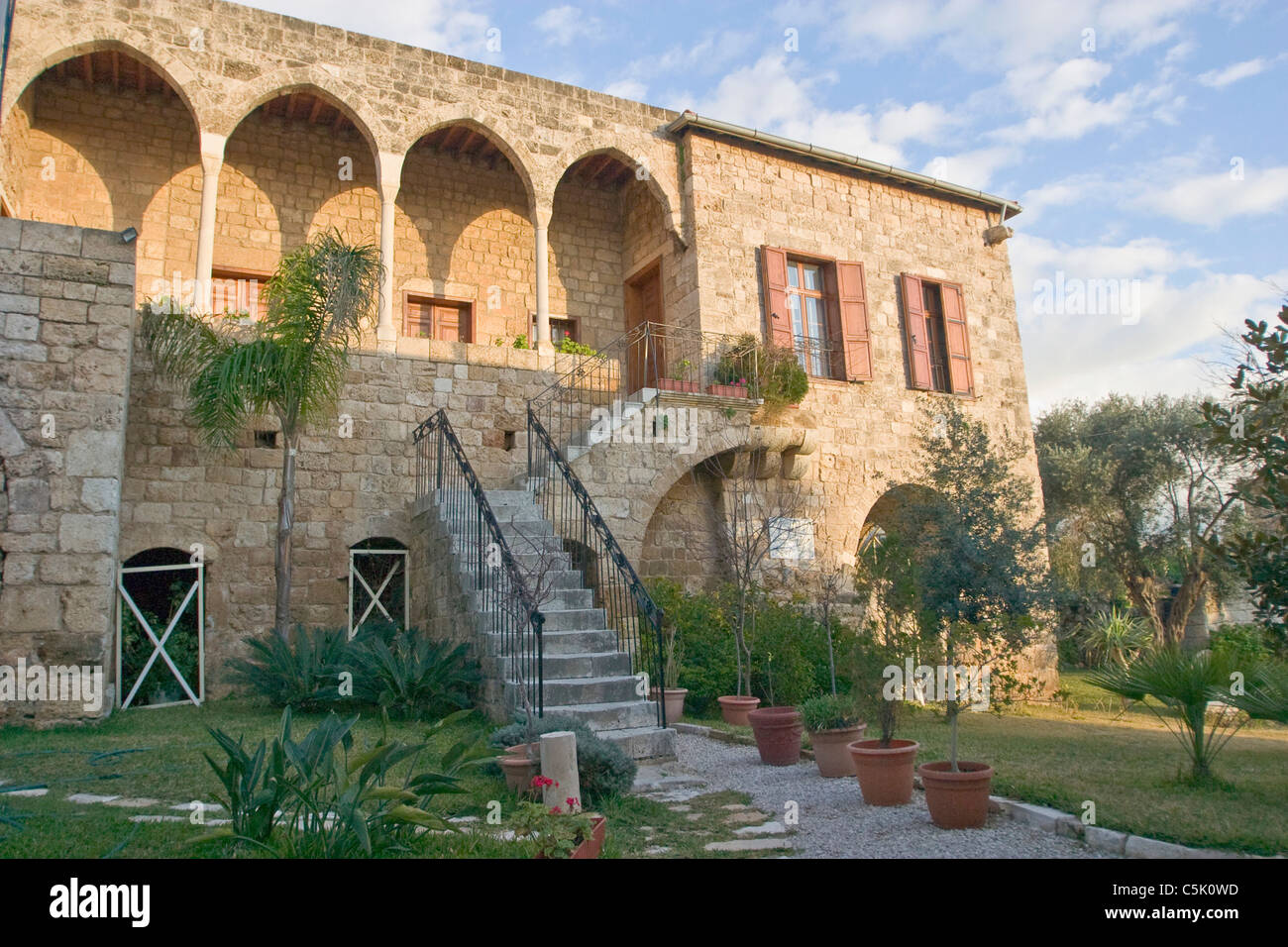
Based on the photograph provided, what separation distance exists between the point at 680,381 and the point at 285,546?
16.0 ft

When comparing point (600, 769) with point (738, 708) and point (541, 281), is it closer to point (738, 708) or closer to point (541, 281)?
point (738, 708)

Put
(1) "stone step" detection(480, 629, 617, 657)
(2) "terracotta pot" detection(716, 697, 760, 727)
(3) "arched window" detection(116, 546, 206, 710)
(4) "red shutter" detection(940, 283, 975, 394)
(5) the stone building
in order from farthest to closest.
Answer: (4) "red shutter" detection(940, 283, 975, 394) < (3) "arched window" detection(116, 546, 206, 710) < (2) "terracotta pot" detection(716, 697, 760, 727) < (5) the stone building < (1) "stone step" detection(480, 629, 617, 657)

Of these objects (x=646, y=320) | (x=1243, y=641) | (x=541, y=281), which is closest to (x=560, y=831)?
(x=541, y=281)

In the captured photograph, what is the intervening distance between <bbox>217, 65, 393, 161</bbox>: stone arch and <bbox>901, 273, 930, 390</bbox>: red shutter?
760cm

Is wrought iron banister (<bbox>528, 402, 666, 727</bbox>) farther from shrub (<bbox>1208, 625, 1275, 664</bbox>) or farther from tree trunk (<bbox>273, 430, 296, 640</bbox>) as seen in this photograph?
shrub (<bbox>1208, 625, 1275, 664</bbox>)

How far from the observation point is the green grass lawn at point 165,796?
3.50 m

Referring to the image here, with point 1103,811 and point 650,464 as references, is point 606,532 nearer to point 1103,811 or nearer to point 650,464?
point 650,464

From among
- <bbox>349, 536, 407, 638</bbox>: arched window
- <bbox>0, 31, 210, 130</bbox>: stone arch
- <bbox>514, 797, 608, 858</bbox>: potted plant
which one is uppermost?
<bbox>0, 31, 210, 130</bbox>: stone arch

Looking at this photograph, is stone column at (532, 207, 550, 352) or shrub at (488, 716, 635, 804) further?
stone column at (532, 207, 550, 352)

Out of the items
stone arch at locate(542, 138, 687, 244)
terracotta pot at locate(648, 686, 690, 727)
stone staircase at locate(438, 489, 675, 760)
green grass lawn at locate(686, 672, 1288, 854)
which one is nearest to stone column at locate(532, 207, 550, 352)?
stone arch at locate(542, 138, 687, 244)

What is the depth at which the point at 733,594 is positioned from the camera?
10.1 m

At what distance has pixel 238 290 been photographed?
1076 centimetres

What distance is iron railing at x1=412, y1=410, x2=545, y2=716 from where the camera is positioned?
19.5 feet
